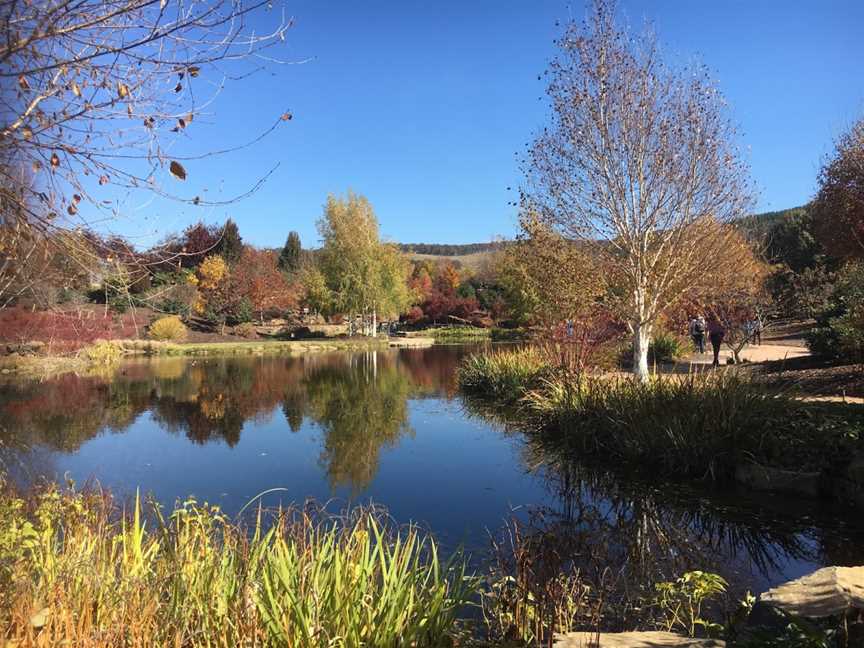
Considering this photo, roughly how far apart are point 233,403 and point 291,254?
42.6 meters

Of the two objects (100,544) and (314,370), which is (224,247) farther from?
(100,544)

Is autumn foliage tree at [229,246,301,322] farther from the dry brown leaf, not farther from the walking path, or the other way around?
the dry brown leaf

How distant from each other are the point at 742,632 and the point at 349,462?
592 centimetres

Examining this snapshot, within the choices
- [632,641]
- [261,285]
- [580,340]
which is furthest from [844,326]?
[261,285]

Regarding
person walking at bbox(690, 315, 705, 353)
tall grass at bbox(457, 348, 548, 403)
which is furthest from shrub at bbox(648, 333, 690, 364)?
tall grass at bbox(457, 348, 548, 403)

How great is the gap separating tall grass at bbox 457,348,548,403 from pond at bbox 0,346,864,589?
2.84 ft

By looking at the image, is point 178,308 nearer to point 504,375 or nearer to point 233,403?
point 233,403

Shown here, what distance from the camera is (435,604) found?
2.69 m

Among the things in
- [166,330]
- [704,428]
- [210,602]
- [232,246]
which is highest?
[232,246]

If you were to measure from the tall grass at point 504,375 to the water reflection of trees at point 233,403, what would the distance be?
860 millimetres

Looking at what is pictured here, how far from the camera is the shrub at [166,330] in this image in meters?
30.5

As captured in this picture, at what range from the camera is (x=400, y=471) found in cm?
769

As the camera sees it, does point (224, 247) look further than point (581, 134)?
Yes

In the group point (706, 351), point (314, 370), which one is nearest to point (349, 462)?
point (314, 370)
